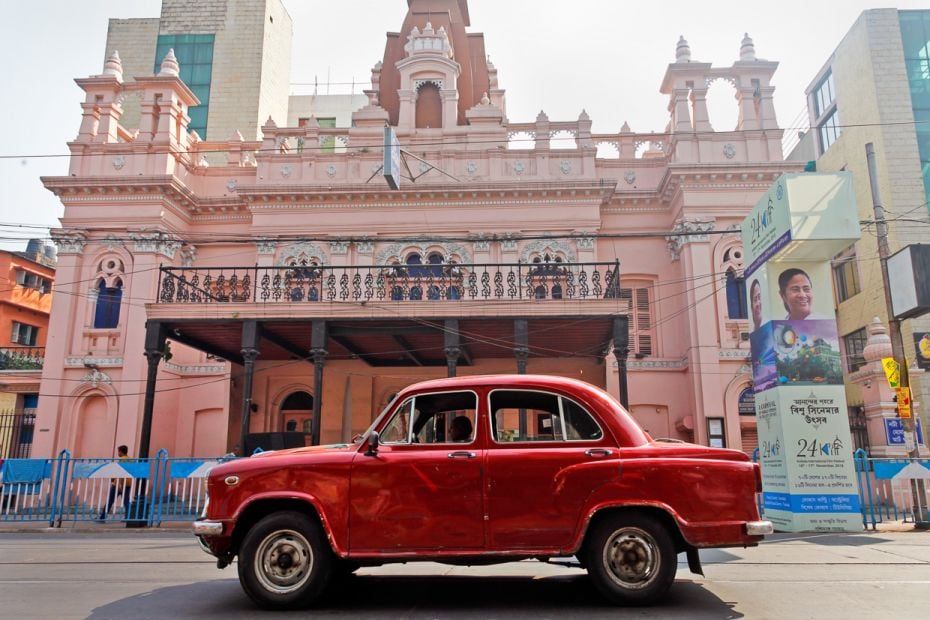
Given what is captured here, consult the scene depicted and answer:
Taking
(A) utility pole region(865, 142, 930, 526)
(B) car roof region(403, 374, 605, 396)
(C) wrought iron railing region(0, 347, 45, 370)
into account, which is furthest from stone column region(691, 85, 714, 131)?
(C) wrought iron railing region(0, 347, 45, 370)

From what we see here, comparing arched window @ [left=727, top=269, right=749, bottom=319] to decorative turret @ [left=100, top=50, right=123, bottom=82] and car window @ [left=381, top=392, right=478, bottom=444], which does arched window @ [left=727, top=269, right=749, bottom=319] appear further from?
decorative turret @ [left=100, top=50, right=123, bottom=82]

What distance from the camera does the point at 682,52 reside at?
2384 cm

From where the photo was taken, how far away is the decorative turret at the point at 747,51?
2359cm

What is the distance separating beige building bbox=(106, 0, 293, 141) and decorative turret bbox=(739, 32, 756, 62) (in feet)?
80.4

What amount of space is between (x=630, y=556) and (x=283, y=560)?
2850 millimetres

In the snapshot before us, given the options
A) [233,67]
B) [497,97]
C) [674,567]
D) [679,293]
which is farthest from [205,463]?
[233,67]

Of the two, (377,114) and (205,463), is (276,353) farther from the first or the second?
(377,114)

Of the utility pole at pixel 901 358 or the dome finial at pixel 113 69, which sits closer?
the utility pole at pixel 901 358

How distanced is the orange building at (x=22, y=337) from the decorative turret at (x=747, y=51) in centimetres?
2809

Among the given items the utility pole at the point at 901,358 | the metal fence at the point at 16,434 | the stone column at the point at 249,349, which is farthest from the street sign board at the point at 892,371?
the metal fence at the point at 16,434

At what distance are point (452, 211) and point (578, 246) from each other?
429 centimetres

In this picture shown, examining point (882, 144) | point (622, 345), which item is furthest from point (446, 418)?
point (882, 144)

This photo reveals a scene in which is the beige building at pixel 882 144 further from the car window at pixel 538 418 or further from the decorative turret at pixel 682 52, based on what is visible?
the car window at pixel 538 418

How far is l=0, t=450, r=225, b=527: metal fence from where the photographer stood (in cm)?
1481
